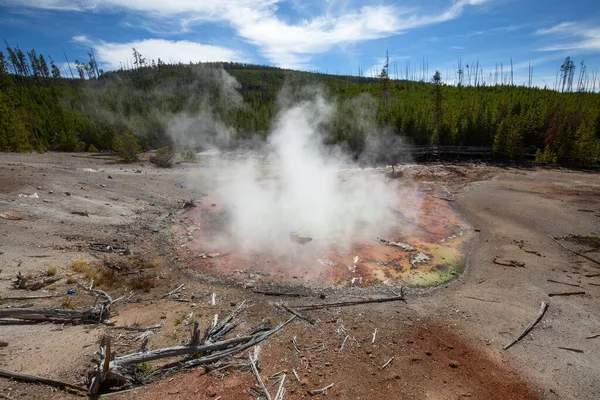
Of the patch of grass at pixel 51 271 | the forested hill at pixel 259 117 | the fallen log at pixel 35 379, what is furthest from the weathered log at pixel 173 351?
the forested hill at pixel 259 117

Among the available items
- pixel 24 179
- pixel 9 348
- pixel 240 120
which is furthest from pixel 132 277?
pixel 240 120

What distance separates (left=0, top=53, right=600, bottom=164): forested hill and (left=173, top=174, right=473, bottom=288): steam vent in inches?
914

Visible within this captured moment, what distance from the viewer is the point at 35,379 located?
16.9 feet

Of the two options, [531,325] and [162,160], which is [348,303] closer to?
[531,325]

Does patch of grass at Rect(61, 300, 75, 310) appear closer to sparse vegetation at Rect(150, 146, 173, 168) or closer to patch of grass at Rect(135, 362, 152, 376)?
patch of grass at Rect(135, 362, 152, 376)

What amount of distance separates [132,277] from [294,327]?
6.10 metres

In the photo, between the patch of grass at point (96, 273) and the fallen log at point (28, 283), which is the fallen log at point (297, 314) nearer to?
the patch of grass at point (96, 273)

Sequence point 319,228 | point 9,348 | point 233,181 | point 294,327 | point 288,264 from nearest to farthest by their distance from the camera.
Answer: point 9,348 → point 294,327 → point 288,264 → point 319,228 → point 233,181

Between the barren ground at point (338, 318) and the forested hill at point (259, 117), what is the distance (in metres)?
21.3

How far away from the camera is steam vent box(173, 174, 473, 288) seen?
11.0 metres

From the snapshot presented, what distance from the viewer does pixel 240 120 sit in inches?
1951

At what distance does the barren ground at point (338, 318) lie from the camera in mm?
6180

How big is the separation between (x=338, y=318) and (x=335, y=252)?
4.58 meters

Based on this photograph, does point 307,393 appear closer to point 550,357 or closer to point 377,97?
point 550,357
